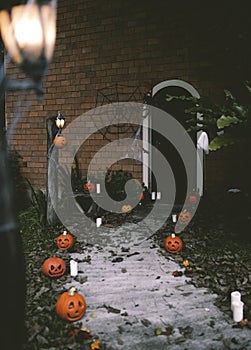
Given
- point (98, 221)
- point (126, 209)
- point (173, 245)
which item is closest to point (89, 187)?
point (126, 209)

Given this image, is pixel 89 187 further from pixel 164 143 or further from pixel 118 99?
pixel 118 99

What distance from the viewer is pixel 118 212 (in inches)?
255

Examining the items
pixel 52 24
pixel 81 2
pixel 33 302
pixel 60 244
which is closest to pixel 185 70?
pixel 81 2

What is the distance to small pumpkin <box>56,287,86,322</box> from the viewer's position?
9.87 ft

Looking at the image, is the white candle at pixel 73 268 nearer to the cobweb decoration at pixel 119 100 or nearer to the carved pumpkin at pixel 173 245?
the carved pumpkin at pixel 173 245

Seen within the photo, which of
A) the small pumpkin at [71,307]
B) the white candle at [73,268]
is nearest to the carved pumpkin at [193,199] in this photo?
the white candle at [73,268]

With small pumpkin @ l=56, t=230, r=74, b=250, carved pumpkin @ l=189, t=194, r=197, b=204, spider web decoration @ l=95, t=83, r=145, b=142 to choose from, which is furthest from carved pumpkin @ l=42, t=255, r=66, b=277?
spider web decoration @ l=95, t=83, r=145, b=142

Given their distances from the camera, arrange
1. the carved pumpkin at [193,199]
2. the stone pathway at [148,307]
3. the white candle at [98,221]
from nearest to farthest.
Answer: the stone pathway at [148,307], the white candle at [98,221], the carved pumpkin at [193,199]

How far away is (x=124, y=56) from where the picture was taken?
24.0ft

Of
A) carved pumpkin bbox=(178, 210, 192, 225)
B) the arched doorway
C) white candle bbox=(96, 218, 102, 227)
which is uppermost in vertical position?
the arched doorway

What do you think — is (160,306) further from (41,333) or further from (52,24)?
(52,24)

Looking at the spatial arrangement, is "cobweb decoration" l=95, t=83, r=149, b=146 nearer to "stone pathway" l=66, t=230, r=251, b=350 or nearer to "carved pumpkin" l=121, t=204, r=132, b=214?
"carved pumpkin" l=121, t=204, r=132, b=214

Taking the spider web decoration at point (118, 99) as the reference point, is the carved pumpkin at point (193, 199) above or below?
below

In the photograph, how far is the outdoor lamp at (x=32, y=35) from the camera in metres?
2.84
